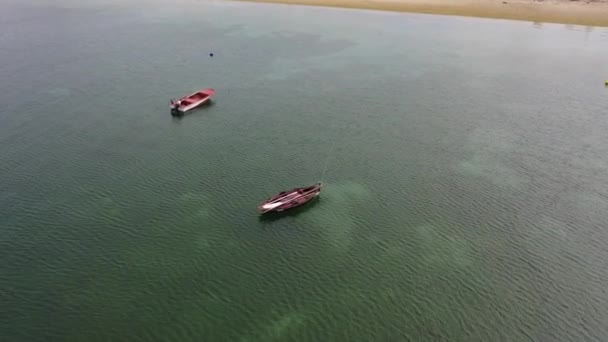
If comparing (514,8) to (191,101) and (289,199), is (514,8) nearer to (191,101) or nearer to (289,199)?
(191,101)

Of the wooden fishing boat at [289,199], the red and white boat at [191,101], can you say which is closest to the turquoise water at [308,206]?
the wooden fishing boat at [289,199]

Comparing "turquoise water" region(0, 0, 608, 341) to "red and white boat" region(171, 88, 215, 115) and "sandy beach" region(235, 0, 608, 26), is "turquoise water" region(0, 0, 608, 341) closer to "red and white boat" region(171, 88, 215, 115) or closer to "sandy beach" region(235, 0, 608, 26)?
"red and white boat" region(171, 88, 215, 115)

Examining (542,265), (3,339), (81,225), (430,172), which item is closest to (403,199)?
(430,172)

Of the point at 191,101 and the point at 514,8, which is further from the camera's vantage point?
the point at 514,8

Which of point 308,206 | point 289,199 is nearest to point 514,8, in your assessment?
point 308,206

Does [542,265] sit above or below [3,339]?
below

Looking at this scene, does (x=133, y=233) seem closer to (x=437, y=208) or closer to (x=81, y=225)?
(x=81, y=225)
